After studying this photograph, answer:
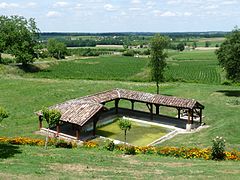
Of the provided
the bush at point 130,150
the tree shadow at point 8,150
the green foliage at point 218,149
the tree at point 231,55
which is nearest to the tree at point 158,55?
the tree at point 231,55

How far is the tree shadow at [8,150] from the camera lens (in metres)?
20.6

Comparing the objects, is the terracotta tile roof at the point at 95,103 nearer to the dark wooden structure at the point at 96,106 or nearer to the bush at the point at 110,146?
the dark wooden structure at the point at 96,106

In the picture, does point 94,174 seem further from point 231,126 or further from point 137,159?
point 231,126

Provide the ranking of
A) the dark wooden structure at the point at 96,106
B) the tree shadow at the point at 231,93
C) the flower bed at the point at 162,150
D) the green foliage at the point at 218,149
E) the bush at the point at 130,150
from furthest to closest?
the tree shadow at the point at 231,93, the dark wooden structure at the point at 96,106, the bush at the point at 130,150, the flower bed at the point at 162,150, the green foliage at the point at 218,149

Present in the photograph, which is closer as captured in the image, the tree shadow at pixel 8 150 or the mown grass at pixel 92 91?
the tree shadow at pixel 8 150

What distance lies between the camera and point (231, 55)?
48.9 meters

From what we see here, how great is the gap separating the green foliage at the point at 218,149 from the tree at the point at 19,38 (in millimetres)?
65185

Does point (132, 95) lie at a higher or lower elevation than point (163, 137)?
higher

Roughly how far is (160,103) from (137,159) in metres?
15.7

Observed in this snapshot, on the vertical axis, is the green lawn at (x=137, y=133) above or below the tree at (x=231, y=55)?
below

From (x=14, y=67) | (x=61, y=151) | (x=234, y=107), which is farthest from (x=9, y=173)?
(x=14, y=67)

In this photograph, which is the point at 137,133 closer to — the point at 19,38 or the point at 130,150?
the point at 130,150

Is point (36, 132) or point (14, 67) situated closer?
point (36, 132)

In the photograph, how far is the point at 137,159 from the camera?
870 inches
